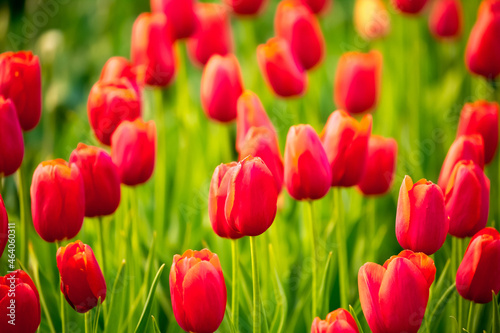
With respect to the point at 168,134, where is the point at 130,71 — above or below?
above

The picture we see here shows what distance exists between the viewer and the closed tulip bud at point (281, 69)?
5.10 ft

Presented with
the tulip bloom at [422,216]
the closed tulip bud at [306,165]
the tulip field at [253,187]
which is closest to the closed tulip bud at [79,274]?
the tulip field at [253,187]

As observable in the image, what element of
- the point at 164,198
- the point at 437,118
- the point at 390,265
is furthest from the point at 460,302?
the point at 437,118

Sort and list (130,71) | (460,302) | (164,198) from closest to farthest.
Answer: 1. (460,302)
2. (130,71)
3. (164,198)

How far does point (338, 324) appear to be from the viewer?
34.6 inches

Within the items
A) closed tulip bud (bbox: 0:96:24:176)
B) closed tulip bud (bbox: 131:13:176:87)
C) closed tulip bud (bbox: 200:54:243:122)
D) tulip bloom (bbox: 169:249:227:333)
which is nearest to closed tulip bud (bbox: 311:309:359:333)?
tulip bloom (bbox: 169:249:227:333)

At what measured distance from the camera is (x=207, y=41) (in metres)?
1.86

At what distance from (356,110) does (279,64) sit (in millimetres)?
294

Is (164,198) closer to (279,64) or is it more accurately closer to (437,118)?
(279,64)

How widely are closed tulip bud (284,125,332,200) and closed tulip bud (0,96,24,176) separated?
48 centimetres

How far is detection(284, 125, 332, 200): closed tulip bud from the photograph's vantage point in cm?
109

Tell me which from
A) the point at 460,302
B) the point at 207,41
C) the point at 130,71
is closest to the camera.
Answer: the point at 460,302

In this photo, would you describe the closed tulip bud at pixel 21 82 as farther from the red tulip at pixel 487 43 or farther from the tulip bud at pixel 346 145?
the red tulip at pixel 487 43

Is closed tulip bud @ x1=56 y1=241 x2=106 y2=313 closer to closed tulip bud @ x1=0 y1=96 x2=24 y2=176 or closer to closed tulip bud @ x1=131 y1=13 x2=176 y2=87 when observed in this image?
closed tulip bud @ x1=0 y1=96 x2=24 y2=176
